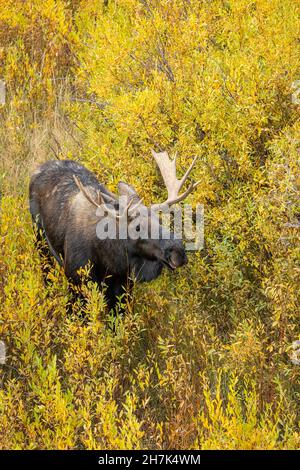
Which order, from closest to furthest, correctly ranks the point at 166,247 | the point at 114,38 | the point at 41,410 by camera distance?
the point at 41,410
the point at 166,247
the point at 114,38

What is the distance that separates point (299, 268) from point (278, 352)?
0.56 meters

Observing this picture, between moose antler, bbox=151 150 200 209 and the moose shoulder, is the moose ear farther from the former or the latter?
moose antler, bbox=151 150 200 209

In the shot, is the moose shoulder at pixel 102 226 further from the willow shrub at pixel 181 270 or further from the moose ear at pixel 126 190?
the willow shrub at pixel 181 270

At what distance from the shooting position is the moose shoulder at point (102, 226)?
573cm

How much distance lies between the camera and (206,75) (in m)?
6.52

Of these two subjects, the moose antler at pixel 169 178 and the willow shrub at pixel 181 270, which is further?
the moose antler at pixel 169 178

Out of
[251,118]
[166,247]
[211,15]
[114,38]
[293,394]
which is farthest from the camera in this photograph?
[211,15]

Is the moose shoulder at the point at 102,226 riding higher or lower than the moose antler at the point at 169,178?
lower

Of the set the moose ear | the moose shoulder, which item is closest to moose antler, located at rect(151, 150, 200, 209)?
the moose shoulder

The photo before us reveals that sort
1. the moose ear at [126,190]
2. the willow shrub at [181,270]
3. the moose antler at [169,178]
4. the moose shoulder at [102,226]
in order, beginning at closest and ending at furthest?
the willow shrub at [181,270] → the moose shoulder at [102,226] → the moose antler at [169,178] → the moose ear at [126,190]

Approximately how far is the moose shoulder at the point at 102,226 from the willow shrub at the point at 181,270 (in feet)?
0.66

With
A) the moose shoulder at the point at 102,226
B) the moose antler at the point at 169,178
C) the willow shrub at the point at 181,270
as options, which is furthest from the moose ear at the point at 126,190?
the willow shrub at the point at 181,270

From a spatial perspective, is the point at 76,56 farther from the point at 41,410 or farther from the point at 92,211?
the point at 41,410

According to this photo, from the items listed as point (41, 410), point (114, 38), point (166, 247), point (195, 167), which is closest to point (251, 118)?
point (195, 167)
